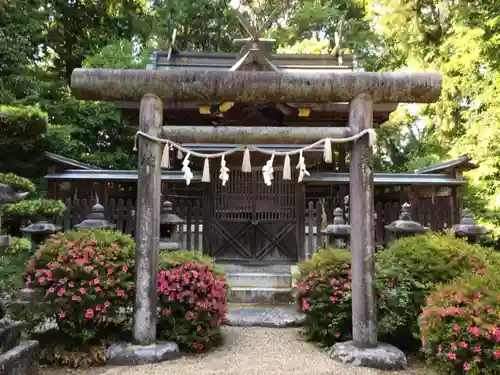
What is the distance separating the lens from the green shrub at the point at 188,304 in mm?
5047

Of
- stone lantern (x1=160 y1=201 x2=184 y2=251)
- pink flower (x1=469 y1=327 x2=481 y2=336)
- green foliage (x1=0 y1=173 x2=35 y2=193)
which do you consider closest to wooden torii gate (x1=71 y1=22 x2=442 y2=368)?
pink flower (x1=469 y1=327 x2=481 y2=336)

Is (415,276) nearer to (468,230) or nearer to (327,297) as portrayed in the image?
(327,297)

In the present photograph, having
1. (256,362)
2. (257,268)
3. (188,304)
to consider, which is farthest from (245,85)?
(257,268)

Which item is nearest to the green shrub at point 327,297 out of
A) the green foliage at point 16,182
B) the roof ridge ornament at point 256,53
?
the roof ridge ornament at point 256,53

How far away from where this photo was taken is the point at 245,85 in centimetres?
506

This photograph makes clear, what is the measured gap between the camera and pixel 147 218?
488 cm

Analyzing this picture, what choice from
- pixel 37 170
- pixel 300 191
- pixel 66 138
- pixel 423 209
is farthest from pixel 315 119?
pixel 37 170

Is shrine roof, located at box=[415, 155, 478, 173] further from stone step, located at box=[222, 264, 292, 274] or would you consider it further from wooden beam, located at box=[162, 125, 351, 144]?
wooden beam, located at box=[162, 125, 351, 144]

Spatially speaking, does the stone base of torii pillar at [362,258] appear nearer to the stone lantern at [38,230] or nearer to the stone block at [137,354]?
the stone block at [137,354]

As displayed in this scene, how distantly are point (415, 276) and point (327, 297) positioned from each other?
45.7 inches

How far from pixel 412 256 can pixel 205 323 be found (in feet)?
9.30

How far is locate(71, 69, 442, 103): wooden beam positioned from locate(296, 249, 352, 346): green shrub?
7.39 ft

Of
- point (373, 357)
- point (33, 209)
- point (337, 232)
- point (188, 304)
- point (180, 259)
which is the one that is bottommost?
point (373, 357)

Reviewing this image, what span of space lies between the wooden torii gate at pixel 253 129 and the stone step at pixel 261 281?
372 centimetres
